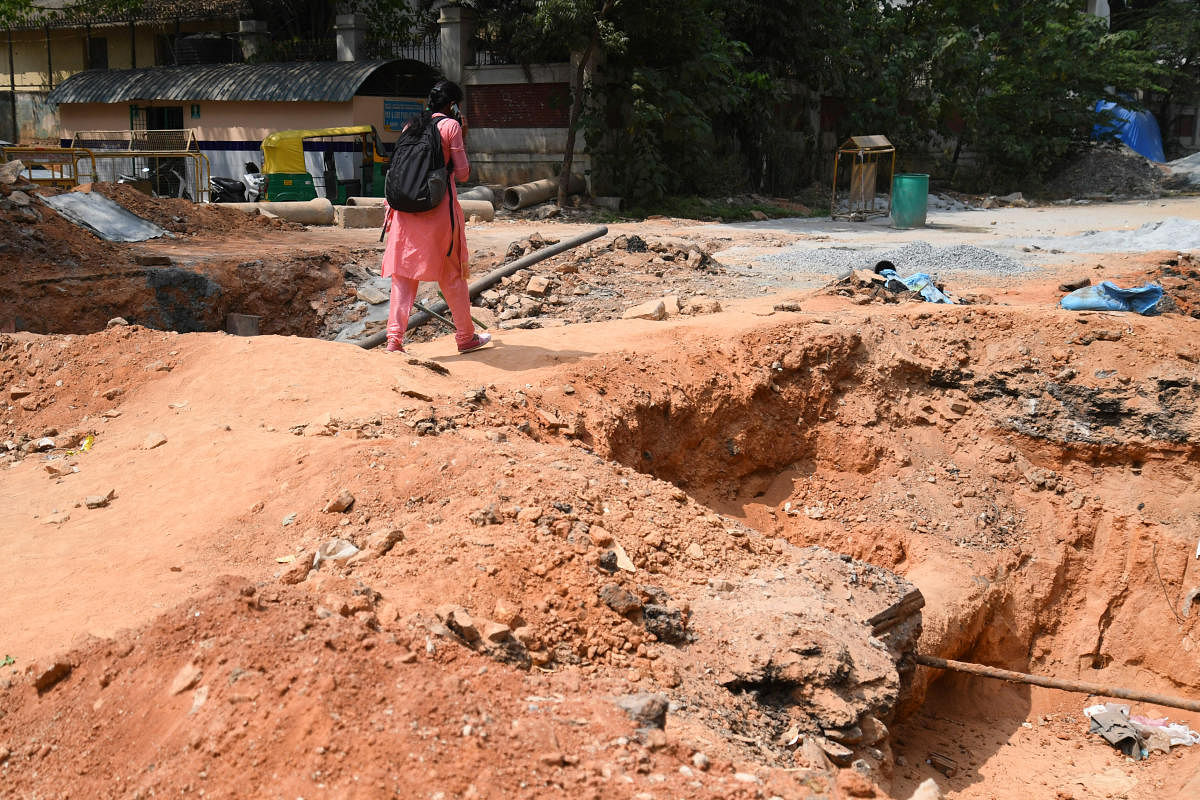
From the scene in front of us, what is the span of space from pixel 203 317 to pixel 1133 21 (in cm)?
2898

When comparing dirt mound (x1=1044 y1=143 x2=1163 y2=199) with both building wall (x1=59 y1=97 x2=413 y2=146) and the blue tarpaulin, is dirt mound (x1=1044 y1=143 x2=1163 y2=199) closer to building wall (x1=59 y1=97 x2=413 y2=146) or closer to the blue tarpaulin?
the blue tarpaulin

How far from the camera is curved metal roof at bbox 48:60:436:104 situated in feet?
61.8

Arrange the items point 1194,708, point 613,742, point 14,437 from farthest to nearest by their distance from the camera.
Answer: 1. point 14,437
2. point 1194,708
3. point 613,742

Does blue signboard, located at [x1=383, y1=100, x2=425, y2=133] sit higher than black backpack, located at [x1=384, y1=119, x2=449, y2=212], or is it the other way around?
blue signboard, located at [x1=383, y1=100, x2=425, y2=133]

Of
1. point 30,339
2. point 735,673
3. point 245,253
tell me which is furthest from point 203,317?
point 735,673

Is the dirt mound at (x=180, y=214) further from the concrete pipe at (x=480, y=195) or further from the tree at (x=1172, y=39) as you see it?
the tree at (x=1172, y=39)

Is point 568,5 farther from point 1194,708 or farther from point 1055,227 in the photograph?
point 1194,708

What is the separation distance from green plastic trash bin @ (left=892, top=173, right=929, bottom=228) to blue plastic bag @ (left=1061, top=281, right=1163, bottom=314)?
8.44 m

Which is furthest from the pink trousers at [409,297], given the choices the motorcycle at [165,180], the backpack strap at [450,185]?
the motorcycle at [165,180]

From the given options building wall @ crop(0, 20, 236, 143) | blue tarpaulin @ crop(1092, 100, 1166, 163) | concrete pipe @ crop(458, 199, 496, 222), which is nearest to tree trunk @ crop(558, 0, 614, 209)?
concrete pipe @ crop(458, 199, 496, 222)

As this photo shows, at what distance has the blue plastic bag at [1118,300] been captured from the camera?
814 cm

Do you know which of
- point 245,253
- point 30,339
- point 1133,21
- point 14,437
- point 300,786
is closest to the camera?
point 300,786

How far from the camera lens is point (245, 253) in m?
11.0

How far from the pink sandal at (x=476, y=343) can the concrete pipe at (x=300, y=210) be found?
8619mm
